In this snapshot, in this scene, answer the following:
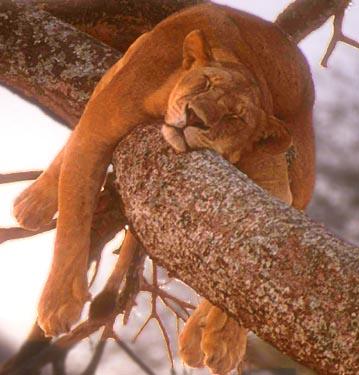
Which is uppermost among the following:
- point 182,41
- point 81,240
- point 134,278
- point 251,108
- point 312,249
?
point 312,249

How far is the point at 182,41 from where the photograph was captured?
2242 millimetres

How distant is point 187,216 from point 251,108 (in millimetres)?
879

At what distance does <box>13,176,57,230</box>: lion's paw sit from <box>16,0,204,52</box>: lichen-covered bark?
1290 mm

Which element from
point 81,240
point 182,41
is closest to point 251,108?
point 182,41

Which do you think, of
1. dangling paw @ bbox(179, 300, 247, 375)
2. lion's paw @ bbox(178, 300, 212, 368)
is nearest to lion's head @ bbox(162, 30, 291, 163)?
dangling paw @ bbox(179, 300, 247, 375)

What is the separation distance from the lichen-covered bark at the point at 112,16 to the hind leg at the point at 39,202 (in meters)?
1.24

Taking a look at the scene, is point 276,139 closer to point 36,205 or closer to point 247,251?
point 36,205

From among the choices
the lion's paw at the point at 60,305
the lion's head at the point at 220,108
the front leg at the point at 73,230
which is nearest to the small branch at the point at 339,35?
the lion's head at the point at 220,108

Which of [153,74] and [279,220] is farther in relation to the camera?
[153,74]

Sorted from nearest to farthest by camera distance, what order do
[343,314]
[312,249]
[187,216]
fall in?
[343,314], [312,249], [187,216]

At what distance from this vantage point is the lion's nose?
6.69 ft

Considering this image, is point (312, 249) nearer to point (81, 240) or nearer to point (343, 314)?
point (343, 314)

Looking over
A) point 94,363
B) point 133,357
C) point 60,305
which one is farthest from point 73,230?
point 133,357

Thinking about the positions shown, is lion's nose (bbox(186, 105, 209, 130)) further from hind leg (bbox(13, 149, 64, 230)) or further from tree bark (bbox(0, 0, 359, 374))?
hind leg (bbox(13, 149, 64, 230))
